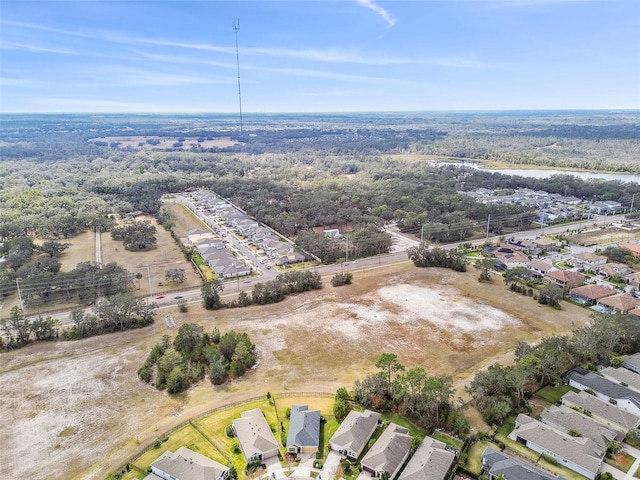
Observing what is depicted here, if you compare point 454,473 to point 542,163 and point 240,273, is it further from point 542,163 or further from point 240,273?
point 542,163

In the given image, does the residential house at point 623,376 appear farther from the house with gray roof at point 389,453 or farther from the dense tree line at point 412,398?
the house with gray roof at point 389,453

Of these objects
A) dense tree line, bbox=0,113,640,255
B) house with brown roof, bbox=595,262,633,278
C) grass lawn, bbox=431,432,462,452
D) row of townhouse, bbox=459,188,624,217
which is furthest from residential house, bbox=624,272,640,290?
grass lawn, bbox=431,432,462,452

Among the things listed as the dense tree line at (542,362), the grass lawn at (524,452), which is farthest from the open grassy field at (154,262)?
the grass lawn at (524,452)

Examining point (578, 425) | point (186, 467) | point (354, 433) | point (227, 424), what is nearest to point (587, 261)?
point (578, 425)

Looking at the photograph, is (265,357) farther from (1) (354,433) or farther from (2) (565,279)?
(2) (565,279)

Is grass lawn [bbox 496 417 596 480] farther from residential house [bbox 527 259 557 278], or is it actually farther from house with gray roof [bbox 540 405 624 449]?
residential house [bbox 527 259 557 278]

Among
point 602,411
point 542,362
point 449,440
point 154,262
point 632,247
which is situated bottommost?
point 154,262

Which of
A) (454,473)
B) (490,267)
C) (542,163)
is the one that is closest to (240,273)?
(490,267)
